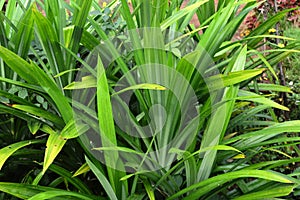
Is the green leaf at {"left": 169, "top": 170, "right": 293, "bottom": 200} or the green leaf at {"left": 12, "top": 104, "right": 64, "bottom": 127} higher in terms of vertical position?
the green leaf at {"left": 12, "top": 104, "right": 64, "bottom": 127}

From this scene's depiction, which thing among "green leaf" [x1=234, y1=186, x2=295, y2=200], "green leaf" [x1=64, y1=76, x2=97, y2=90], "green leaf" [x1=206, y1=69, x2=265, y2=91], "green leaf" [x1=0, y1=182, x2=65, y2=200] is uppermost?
"green leaf" [x1=64, y1=76, x2=97, y2=90]

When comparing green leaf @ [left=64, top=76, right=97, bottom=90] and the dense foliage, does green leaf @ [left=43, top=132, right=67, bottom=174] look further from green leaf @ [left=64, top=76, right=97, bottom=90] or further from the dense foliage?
green leaf @ [left=64, top=76, right=97, bottom=90]

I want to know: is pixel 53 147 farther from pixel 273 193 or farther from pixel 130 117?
pixel 273 193

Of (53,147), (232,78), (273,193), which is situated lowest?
(273,193)

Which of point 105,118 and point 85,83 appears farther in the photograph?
point 85,83

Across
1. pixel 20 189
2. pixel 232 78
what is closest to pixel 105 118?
pixel 20 189

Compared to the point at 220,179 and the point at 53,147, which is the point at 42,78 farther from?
the point at 220,179

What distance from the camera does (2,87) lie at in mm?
1607

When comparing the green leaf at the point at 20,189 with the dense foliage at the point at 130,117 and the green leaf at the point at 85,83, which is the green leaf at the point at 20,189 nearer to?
the dense foliage at the point at 130,117

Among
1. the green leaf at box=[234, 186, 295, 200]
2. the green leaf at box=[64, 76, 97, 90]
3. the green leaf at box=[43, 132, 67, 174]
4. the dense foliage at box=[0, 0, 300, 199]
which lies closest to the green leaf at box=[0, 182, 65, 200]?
the dense foliage at box=[0, 0, 300, 199]

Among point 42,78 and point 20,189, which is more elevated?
point 42,78

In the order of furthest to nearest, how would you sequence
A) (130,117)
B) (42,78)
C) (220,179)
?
1. (130,117)
2. (42,78)
3. (220,179)

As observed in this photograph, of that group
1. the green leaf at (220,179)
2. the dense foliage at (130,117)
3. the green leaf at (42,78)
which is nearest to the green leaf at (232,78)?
the dense foliage at (130,117)

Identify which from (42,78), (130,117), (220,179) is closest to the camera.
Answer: (220,179)
